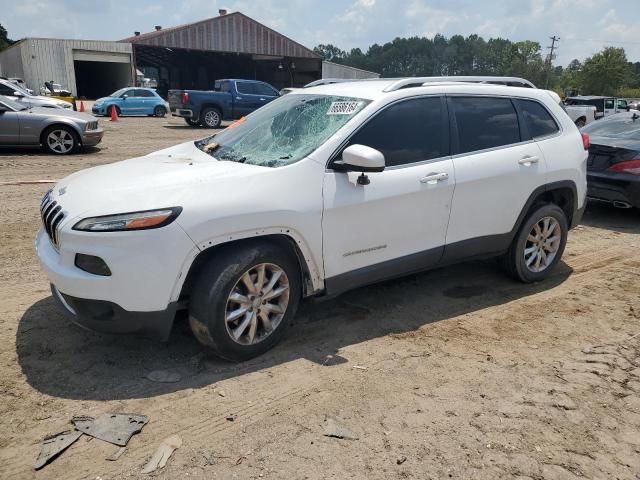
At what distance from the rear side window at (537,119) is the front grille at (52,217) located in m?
3.89

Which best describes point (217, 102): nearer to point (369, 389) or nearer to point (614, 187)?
point (614, 187)

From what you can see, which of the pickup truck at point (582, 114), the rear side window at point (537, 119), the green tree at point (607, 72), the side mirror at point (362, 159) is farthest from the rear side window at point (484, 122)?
the green tree at point (607, 72)

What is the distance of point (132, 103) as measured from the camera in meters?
25.8

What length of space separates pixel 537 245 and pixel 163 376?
3563 mm

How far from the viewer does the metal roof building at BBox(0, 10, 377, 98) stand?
121 ft

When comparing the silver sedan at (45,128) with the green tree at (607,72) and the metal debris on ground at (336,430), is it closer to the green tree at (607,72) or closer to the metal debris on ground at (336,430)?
the metal debris on ground at (336,430)

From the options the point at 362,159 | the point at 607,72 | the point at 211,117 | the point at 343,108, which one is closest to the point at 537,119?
the point at 343,108

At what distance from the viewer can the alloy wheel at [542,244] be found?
16.4 feet

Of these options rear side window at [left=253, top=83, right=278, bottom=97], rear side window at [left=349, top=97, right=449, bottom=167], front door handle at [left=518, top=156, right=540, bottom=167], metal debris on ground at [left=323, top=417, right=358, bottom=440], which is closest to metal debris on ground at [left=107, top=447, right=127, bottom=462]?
metal debris on ground at [left=323, top=417, right=358, bottom=440]

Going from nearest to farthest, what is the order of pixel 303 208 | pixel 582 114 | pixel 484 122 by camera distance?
pixel 303 208 < pixel 484 122 < pixel 582 114

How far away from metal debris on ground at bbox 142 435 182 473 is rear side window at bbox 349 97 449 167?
86.6 inches

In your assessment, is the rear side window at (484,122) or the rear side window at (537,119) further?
the rear side window at (537,119)

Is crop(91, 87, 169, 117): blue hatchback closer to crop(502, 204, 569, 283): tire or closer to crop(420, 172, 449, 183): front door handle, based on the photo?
crop(502, 204, 569, 283): tire

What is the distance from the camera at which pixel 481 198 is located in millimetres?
4422
